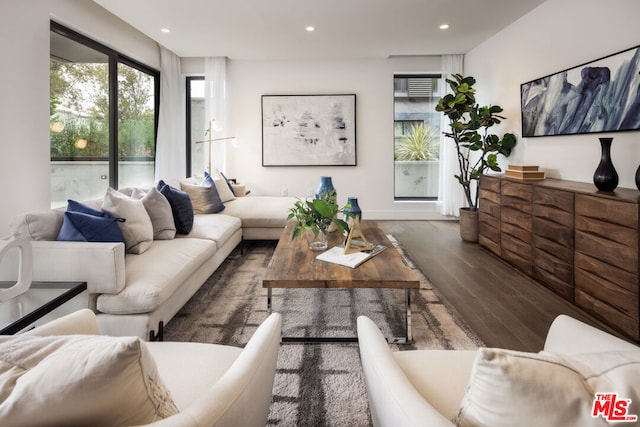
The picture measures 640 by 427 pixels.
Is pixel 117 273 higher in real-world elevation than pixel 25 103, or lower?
lower

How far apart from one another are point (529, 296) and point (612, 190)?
0.99 metres

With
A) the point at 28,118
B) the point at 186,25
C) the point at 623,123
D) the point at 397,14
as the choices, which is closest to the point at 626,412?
the point at 623,123

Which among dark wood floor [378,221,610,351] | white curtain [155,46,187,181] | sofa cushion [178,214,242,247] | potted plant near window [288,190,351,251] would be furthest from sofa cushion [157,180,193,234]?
white curtain [155,46,187,181]

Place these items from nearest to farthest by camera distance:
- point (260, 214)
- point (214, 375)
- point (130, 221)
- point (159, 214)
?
point (214, 375) → point (130, 221) → point (159, 214) → point (260, 214)

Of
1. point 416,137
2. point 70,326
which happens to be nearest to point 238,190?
point 416,137

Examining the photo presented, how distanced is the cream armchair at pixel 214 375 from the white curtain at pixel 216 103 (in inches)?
200

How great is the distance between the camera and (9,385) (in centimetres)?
64

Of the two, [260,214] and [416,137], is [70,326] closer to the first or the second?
[260,214]

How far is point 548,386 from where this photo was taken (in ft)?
2.02

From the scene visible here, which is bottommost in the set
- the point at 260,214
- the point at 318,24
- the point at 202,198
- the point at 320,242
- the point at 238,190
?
the point at 320,242

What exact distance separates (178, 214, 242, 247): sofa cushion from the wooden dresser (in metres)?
2.83

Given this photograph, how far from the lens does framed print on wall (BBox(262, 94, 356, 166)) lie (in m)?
6.29

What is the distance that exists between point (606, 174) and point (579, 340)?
2254 mm

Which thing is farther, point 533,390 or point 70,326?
point 70,326
